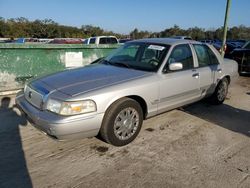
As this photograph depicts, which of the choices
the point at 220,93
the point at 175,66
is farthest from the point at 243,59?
the point at 175,66

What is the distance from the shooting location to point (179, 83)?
4418 mm

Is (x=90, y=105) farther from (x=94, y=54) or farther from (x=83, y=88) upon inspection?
(x=94, y=54)

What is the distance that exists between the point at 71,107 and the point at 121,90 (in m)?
0.77

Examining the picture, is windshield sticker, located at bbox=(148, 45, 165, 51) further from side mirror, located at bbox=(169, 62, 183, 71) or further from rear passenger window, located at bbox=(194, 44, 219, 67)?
rear passenger window, located at bbox=(194, 44, 219, 67)

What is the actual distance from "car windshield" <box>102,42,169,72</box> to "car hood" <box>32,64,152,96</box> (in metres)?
0.20

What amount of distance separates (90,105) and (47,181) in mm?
1045

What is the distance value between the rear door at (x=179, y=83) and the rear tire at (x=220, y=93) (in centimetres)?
92

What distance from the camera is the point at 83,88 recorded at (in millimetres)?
3404

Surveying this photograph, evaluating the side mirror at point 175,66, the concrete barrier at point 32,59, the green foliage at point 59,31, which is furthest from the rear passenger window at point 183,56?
the green foliage at point 59,31

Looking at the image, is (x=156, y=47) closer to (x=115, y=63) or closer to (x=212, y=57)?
(x=115, y=63)

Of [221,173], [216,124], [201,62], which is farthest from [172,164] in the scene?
[201,62]

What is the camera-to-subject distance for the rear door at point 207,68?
16.4 feet

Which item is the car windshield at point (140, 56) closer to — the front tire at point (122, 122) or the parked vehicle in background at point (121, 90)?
the parked vehicle in background at point (121, 90)

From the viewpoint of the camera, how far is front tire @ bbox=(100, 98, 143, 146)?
3.50m
